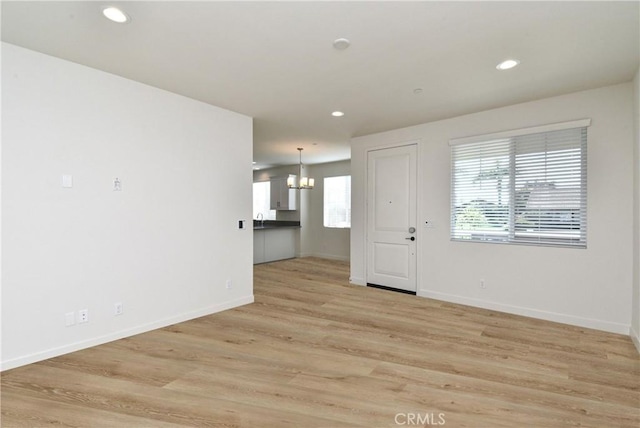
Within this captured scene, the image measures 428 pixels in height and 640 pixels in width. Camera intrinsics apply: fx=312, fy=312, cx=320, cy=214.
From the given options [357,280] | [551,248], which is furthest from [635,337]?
[357,280]

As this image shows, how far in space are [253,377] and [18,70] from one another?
3092 millimetres

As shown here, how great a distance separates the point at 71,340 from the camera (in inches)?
110

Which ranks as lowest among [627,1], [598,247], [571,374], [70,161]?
[571,374]

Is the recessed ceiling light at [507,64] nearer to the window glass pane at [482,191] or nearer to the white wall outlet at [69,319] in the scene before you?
the window glass pane at [482,191]

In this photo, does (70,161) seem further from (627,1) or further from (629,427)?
(629,427)

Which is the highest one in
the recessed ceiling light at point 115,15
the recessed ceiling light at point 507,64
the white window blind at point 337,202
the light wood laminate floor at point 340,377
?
the recessed ceiling light at point 115,15

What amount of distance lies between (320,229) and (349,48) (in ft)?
20.8

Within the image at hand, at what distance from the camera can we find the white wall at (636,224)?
2924mm

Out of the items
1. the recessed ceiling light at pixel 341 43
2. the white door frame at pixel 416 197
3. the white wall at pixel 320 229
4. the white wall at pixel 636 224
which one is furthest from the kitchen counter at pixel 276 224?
the white wall at pixel 636 224

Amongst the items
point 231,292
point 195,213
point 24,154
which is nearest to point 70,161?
point 24,154

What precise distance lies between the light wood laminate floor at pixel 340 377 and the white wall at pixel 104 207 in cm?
32

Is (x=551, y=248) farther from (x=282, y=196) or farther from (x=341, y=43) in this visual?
(x=282, y=196)

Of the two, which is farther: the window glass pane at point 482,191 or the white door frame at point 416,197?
the white door frame at point 416,197

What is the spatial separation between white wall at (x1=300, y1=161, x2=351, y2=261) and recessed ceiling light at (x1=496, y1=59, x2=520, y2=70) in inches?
206
